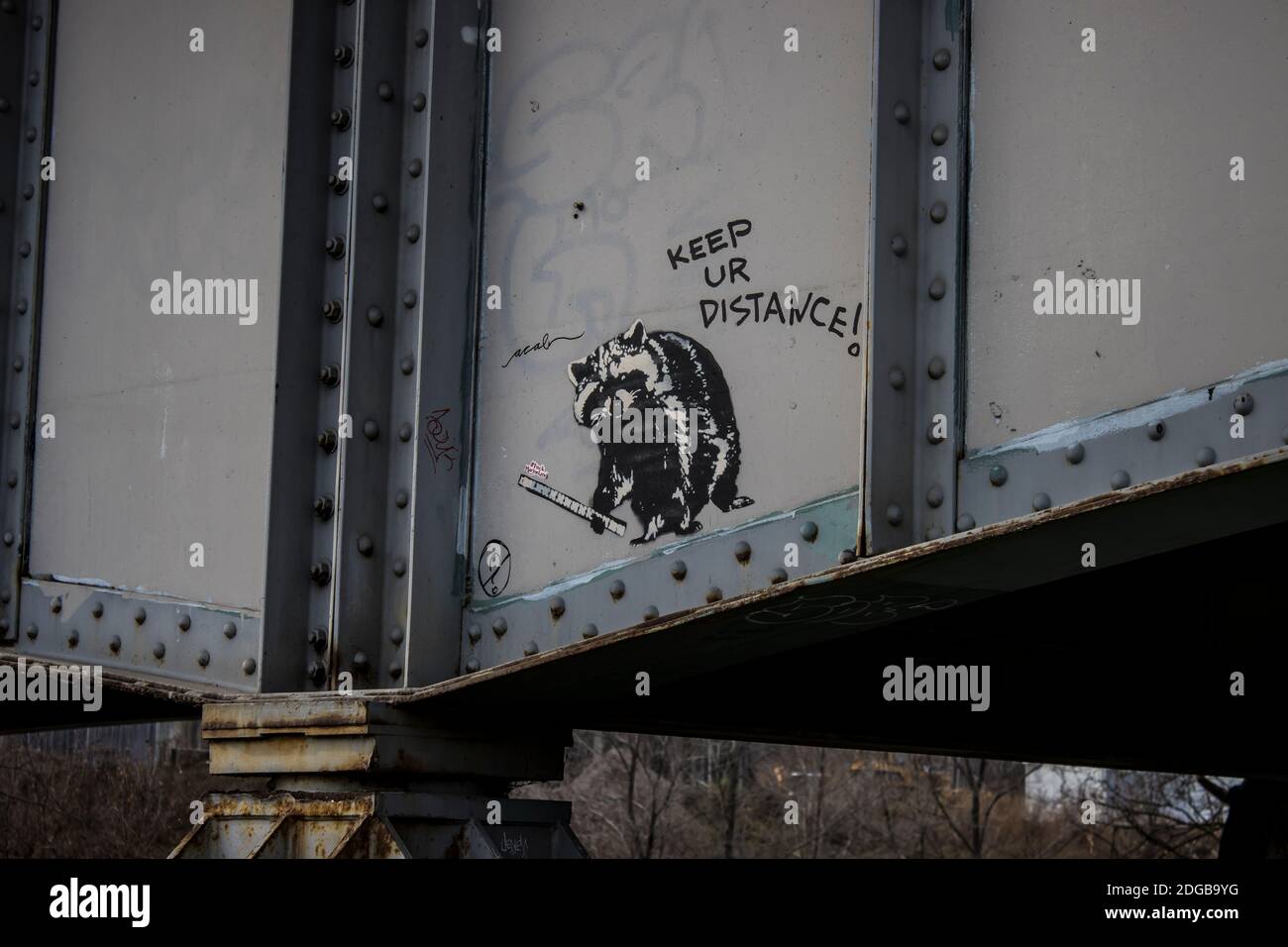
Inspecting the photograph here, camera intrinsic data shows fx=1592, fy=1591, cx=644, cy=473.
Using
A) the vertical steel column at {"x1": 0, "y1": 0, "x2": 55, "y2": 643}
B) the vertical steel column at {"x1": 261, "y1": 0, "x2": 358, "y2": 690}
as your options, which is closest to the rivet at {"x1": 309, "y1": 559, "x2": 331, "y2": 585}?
the vertical steel column at {"x1": 261, "y1": 0, "x2": 358, "y2": 690}

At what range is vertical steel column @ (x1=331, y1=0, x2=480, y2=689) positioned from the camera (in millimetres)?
5980

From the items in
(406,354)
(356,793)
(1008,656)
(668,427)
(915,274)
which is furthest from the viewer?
(1008,656)

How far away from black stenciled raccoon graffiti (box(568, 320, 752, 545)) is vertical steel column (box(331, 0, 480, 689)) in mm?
640

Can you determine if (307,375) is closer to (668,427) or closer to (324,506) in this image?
(324,506)

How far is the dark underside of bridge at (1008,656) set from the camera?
4500 mm

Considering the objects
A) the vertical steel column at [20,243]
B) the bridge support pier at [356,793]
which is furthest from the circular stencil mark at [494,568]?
the vertical steel column at [20,243]

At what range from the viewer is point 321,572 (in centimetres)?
616

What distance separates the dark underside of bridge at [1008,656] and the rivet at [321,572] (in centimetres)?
63

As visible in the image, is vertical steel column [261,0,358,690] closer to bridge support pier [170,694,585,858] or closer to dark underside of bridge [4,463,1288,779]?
bridge support pier [170,694,585,858]

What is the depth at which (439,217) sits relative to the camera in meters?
6.09

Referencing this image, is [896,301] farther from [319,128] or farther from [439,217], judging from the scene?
[319,128]

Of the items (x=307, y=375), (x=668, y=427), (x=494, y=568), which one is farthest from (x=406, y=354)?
(x=668, y=427)

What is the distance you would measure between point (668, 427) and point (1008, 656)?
3.57 meters
